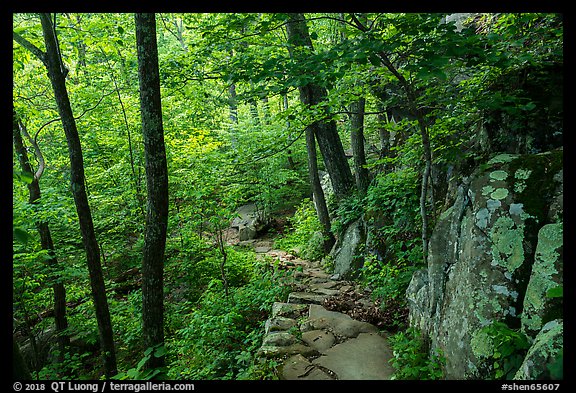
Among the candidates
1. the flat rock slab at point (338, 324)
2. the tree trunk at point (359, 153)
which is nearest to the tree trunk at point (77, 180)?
the flat rock slab at point (338, 324)

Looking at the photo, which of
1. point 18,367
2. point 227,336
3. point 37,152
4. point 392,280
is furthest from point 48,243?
point 392,280

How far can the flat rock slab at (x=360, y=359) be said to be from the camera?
13.2 ft

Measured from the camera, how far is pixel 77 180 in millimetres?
5645

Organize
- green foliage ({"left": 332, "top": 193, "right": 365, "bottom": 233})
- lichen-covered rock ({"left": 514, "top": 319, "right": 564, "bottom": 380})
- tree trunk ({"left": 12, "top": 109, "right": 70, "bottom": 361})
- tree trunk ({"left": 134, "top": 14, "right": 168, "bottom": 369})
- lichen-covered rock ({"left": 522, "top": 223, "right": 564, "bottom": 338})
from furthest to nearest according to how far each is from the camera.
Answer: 1. green foliage ({"left": 332, "top": 193, "right": 365, "bottom": 233})
2. tree trunk ({"left": 12, "top": 109, "right": 70, "bottom": 361})
3. tree trunk ({"left": 134, "top": 14, "right": 168, "bottom": 369})
4. lichen-covered rock ({"left": 522, "top": 223, "right": 564, "bottom": 338})
5. lichen-covered rock ({"left": 514, "top": 319, "right": 564, "bottom": 380})

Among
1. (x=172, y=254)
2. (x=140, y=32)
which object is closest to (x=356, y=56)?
(x=140, y=32)

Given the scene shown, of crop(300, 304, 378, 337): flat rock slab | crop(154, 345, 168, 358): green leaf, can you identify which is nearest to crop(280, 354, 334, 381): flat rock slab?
crop(300, 304, 378, 337): flat rock slab

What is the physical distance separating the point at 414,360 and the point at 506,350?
135 centimetres

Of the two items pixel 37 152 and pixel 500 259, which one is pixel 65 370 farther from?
pixel 500 259

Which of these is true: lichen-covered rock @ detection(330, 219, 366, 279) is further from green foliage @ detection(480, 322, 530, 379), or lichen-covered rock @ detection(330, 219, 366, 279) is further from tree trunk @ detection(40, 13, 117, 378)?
tree trunk @ detection(40, 13, 117, 378)

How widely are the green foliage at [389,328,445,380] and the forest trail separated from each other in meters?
0.18

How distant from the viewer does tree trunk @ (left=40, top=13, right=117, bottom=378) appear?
18.1ft

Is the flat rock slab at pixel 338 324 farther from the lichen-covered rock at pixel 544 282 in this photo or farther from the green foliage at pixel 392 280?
the lichen-covered rock at pixel 544 282

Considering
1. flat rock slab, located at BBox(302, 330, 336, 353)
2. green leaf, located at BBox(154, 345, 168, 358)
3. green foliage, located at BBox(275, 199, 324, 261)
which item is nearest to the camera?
green leaf, located at BBox(154, 345, 168, 358)
